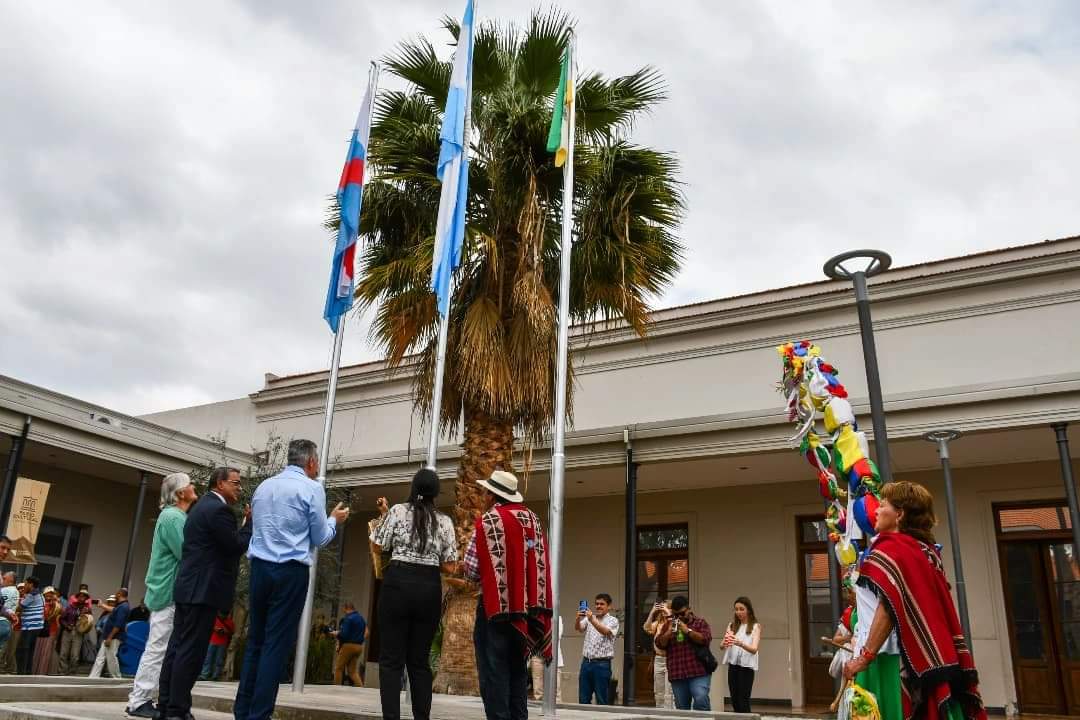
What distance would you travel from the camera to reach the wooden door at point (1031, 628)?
1225cm

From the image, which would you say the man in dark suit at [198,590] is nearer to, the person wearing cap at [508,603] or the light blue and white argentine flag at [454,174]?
the person wearing cap at [508,603]

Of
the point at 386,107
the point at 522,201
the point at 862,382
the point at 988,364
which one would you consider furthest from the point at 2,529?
the point at 988,364

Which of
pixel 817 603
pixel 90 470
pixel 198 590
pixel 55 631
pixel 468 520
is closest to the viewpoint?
pixel 198 590

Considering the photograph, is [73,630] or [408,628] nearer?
[408,628]

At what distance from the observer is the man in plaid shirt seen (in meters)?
8.88

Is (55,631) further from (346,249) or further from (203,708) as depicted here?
(203,708)

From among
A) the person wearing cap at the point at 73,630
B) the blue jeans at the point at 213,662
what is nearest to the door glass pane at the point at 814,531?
the blue jeans at the point at 213,662

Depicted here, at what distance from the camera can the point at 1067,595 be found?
1246 cm

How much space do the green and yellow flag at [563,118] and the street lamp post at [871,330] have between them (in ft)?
9.30

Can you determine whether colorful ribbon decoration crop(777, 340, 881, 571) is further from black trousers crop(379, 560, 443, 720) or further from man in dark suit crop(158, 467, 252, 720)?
man in dark suit crop(158, 467, 252, 720)

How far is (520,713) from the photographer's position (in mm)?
4746

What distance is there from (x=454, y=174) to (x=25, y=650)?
425 inches

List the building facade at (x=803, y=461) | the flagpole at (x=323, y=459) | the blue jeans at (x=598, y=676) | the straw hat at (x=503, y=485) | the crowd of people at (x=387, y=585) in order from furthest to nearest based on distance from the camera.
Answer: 1. the building facade at (x=803, y=461)
2. the blue jeans at (x=598, y=676)
3. the flagpole at (x=323, y=459)
4. the straw hat at (x=503, y=485)
5. the crowd of people at (x=387, y=585)

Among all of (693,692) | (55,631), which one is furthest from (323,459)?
(55,631)
